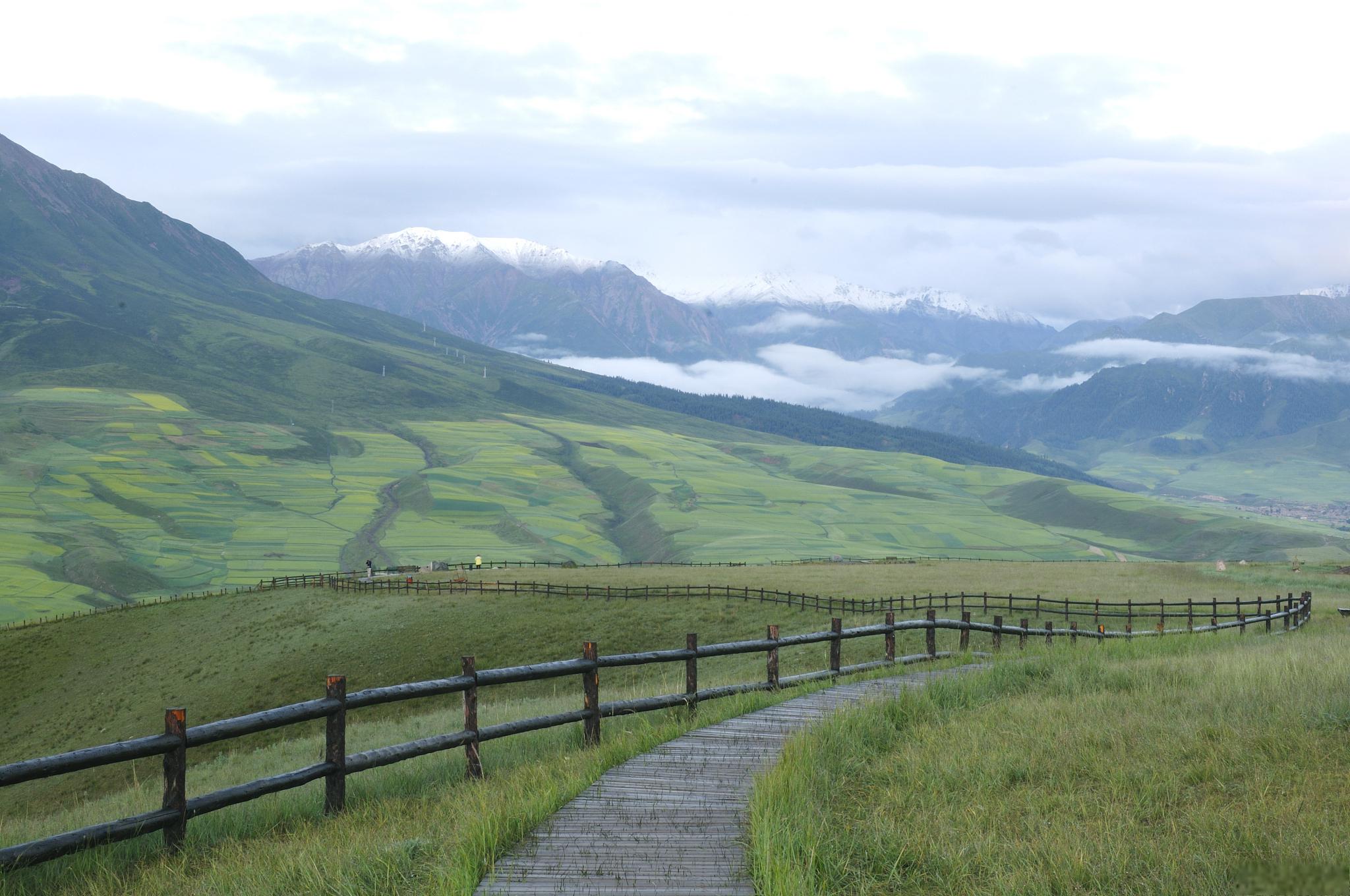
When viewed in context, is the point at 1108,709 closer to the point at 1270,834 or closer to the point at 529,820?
the point at 1270,834

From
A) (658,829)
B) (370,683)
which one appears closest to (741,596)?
(370,683)

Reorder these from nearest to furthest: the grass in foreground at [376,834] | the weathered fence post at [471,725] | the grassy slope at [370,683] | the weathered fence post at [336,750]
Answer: the grass in foreground at [376,834]
the grassy slope at [370,683]
the weathered fence post at [336,750]
the weathered fence post at [471,725]

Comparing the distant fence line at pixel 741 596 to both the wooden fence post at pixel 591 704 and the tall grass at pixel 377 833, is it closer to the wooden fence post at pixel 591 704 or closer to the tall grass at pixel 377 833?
Result: the wooden fence post at pixel 591 704

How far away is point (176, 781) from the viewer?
928 centimetres

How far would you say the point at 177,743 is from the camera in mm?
9156

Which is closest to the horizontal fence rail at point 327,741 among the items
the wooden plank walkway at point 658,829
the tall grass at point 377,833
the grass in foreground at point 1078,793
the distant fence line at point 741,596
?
the tall grass at point 377,833

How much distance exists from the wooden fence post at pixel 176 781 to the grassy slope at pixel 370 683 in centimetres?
17

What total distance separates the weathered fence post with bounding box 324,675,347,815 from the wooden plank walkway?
2501 millimetres

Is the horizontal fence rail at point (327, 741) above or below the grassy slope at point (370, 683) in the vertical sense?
above

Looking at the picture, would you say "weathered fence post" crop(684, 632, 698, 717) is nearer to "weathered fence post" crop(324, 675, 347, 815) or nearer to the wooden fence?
"weathered fence post" crop(324, 675, 347, 815)

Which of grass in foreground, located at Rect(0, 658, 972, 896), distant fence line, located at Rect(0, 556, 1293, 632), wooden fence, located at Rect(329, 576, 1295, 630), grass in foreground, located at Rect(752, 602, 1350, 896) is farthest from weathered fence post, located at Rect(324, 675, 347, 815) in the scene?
wooden fence, located at Rect(329, 576, 1295, 630)

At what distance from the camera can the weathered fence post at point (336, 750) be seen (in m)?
10.3

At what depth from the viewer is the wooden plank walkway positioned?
730 cm

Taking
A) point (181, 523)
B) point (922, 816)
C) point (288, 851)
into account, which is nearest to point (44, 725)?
point (288, 851)
